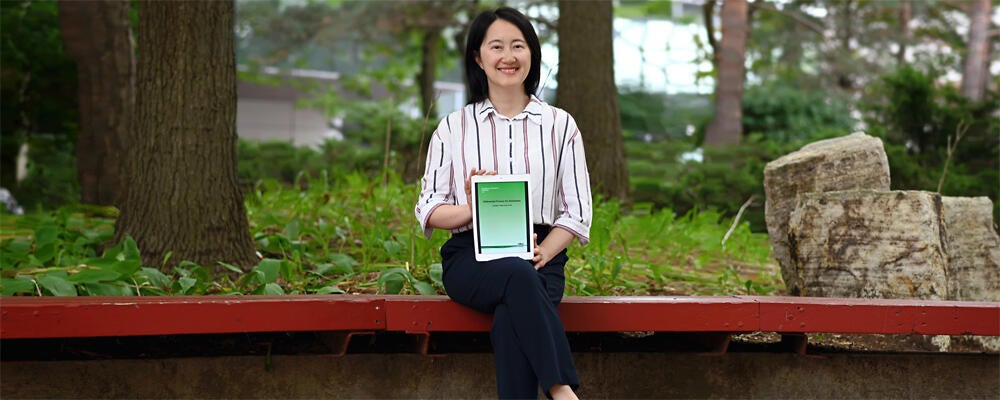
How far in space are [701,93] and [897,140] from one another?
1288 cm

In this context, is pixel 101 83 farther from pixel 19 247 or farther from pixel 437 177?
pixel 437 177

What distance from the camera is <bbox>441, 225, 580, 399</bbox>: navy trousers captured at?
3.04m

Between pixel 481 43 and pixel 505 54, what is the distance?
11 cm

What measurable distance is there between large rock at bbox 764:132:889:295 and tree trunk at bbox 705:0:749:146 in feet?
34.2

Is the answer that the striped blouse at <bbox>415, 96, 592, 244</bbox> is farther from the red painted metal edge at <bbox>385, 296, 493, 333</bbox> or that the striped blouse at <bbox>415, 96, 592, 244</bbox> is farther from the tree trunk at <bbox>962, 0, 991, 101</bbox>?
the tree trunk at <bbox>962, 0, 991, 101</bbox>

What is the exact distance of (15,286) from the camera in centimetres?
392

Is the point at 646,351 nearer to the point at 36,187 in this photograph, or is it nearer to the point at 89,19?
the point at 89,19

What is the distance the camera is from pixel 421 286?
4145mm

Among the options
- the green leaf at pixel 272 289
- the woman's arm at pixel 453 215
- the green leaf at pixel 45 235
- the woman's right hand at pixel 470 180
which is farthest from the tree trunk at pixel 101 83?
the woman's right hand at pixel 470 180

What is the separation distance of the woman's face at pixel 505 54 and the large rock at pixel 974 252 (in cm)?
242

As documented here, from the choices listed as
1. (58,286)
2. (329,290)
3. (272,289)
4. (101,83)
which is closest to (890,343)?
(329,290)

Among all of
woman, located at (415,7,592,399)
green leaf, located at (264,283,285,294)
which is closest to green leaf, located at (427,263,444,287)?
green leaf, located at (264,283,285,294)

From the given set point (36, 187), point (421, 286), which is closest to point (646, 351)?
point (421, 286)

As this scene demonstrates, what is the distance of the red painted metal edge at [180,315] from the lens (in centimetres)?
333
